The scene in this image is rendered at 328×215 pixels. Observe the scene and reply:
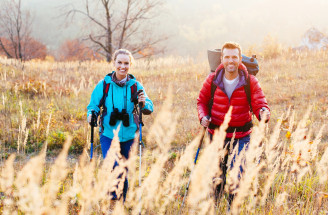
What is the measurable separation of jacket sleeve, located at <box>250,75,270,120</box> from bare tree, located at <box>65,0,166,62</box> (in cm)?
1735

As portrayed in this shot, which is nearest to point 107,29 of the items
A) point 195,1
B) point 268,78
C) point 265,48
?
Result: point 265,48

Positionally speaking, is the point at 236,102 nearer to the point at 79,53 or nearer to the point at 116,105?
the point at 116,105

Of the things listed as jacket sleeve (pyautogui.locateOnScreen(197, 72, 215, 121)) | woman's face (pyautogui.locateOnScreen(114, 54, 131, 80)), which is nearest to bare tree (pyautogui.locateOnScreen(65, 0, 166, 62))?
woman's face (pyautogui.locateOnScreen(114, 54, 131, 80))

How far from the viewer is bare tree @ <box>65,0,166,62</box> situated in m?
19.0

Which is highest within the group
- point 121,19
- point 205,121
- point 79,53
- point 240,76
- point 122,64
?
point 121,19

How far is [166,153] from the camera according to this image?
7.27 ft

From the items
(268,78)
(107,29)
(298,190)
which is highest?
(107,29)

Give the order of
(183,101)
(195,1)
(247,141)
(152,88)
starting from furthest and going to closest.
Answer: (195,1), (152,88), (183,101), (247,141)

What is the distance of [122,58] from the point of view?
3164 millimetres

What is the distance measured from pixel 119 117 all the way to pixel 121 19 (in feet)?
59.1

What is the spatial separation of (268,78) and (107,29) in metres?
13.4

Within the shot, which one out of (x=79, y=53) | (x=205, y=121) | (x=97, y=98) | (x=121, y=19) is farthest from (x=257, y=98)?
(x=79, y=53)

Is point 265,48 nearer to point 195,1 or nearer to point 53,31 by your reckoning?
point 53,31

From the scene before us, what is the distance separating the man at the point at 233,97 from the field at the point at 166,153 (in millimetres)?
208
